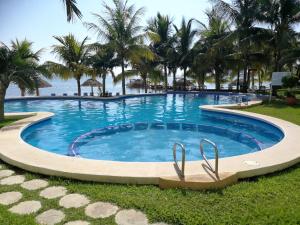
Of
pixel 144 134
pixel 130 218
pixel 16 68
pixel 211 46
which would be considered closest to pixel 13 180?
Result: pixel 130 218

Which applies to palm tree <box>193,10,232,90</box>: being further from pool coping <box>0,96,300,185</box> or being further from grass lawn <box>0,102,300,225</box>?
grass lawn <box>0,102,300,225</box>

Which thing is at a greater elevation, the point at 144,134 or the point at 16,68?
the point at 16,68

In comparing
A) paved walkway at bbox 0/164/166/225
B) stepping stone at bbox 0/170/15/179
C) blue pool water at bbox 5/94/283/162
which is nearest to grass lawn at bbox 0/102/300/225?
paved walkway at bbox 0/164/166/225

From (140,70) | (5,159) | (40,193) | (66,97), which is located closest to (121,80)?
(140,70)

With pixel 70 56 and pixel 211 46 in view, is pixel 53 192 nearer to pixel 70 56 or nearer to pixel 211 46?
pixel 70 56

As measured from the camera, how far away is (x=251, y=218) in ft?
11.7

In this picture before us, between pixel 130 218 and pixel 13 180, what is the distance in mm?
2746

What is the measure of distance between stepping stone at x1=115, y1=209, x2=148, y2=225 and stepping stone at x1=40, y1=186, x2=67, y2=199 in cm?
123

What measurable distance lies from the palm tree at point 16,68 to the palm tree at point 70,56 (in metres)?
10.9

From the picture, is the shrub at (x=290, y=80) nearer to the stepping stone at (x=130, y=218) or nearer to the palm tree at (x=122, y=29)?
the palm tree at (x=122, y=29)

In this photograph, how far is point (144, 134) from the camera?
11414 mm

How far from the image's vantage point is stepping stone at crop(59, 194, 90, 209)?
400cm

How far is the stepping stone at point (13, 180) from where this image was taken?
490cm

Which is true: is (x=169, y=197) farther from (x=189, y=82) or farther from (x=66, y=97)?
(x=189, y=82)
